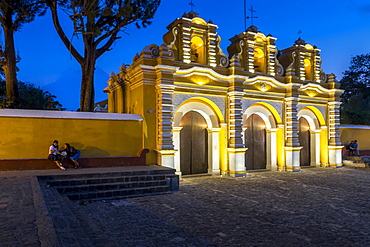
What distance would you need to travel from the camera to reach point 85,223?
561cm

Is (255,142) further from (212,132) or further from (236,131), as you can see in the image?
(212,132)

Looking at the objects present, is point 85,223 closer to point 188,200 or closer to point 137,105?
point 188,200


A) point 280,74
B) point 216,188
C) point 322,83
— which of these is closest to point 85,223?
point 216,188

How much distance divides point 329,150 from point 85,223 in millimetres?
15932

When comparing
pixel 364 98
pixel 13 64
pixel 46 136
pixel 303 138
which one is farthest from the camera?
pixel 364 98

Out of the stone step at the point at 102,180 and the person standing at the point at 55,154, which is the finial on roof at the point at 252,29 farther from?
the person standing at the point at 55,154

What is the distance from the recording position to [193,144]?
13570 mm

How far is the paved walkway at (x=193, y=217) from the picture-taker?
4.62 m

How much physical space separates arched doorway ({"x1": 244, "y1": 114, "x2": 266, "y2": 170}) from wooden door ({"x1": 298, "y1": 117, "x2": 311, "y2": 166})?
2.99 metres

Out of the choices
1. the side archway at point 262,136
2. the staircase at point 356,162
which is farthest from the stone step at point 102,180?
the staircase at point 356,162

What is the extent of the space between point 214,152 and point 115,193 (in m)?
6.04

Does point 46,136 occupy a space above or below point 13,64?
below

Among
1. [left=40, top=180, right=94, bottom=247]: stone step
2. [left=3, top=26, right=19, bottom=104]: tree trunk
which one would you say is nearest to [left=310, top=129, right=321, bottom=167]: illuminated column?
[left=40, top=180, right=94, bottom=247]: stone step

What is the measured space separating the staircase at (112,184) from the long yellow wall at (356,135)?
46.5ft
